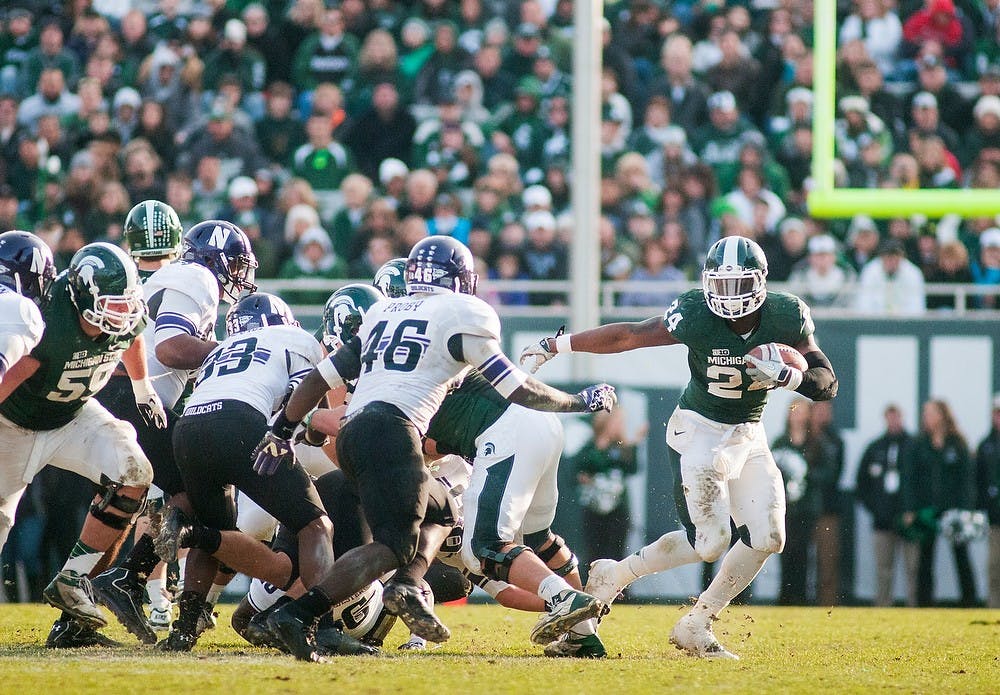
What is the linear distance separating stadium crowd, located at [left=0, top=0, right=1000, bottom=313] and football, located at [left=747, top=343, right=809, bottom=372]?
462 centimetres

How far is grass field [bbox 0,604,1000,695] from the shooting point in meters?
5.04

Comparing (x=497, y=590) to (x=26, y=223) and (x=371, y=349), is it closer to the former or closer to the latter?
(x=371, y=349)

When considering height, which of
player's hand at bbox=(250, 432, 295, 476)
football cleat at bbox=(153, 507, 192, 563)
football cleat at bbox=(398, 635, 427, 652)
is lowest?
football cleat at bbox=(398, 635, 427, 652)

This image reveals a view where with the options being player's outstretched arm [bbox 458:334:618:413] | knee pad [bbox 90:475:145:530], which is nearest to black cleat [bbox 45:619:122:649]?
knee pad [bbox 90:475:145:530]

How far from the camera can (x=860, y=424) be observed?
1077 cm

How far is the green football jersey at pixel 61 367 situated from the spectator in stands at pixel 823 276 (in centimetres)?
594

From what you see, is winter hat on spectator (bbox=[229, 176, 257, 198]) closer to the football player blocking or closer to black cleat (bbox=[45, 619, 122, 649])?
the football player blocking

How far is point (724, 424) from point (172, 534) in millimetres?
2524

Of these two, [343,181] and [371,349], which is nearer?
[371,349]

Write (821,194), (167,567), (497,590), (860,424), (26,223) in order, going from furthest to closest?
(26,223) → (860,424) → (821,194) → (167,567) → (497,590)

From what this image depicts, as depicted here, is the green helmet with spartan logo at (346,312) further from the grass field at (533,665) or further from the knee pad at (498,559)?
the grass field at (533,665)

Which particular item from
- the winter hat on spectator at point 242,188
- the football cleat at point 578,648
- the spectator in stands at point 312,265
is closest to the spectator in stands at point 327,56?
the winter hat on spectator at point 242,188

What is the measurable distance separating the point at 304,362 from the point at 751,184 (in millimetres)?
6736

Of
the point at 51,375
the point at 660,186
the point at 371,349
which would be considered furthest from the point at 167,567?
the point at 660,186
